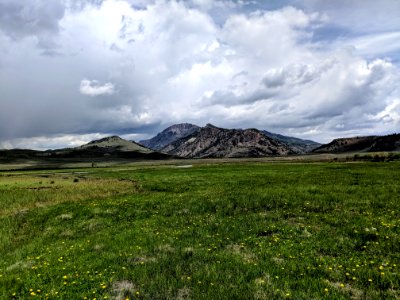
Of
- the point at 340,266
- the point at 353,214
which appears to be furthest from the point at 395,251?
the point at 353,214

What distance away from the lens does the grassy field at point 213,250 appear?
418 inches

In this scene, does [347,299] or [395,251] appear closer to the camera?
[347,299]

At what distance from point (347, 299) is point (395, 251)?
541cm

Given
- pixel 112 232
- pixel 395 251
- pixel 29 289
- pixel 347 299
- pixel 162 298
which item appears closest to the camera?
pixel 347 299

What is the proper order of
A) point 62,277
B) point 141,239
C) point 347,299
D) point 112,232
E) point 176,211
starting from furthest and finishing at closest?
point 176,211 → point 112,232 → point 141,239 → point 62,277 → point 347,299

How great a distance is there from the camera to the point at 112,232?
1977 centimetres

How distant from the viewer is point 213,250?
48.7 feet

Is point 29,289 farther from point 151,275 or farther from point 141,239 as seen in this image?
point 141,239

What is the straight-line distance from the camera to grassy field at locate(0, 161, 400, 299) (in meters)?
10.6

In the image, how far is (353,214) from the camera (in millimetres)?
19828

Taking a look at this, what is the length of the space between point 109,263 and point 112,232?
638cm

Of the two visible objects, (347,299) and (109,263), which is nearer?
(347,299)

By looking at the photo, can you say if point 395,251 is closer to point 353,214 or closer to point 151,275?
point 353,214

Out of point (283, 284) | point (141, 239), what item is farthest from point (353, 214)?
point (141, 239)
